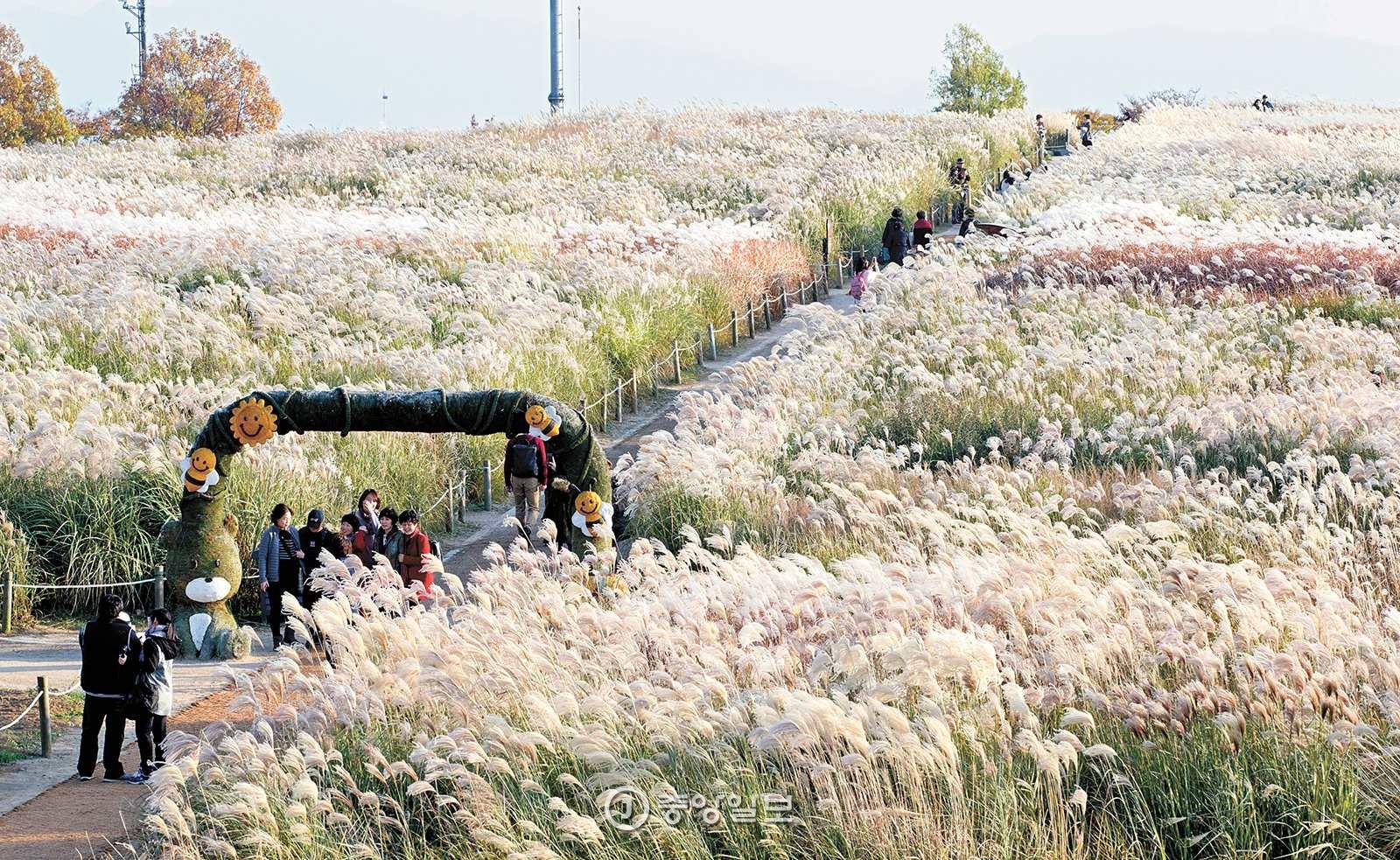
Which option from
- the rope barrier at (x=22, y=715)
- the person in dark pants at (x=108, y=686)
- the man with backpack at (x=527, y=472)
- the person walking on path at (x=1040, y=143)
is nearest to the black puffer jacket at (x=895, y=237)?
the man with backpack at (x=527, y=472)

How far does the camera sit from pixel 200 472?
14.1 meters

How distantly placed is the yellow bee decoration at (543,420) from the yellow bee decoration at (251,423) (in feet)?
7.85

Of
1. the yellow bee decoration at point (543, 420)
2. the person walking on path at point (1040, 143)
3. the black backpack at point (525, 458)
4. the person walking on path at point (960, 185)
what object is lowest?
the black backpack at point (525, 458)

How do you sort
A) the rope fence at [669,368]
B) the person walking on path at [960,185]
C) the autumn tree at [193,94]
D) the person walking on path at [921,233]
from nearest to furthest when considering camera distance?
1. the rope fence at [669,368]
2. the person walking on path at [921,233]
3. the person walking on path at [960,185]
4. the autumn tree at [193,94]

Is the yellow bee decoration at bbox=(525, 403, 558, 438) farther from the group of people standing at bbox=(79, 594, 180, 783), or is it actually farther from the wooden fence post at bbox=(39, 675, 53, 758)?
the wooden fence post at bbox=(39, 675, 53, 758)

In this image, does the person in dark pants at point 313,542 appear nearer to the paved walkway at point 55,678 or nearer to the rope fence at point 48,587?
the paved walkway at point 55,678

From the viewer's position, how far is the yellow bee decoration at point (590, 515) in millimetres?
14622

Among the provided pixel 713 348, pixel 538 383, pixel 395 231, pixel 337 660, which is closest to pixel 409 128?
pixel 395 231

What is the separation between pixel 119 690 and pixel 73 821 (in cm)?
111

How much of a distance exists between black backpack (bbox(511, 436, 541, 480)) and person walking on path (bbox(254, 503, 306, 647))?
2648mm

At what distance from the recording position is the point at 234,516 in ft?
49.8

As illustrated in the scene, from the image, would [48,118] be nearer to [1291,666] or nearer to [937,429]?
[937,429]

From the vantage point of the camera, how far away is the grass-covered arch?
545 inches

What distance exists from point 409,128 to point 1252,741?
191 ft
